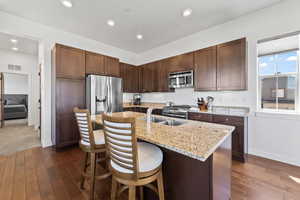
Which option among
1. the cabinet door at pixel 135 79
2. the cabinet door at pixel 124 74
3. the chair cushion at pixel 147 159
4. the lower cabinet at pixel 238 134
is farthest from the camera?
the cabinet door at pixel 135 79

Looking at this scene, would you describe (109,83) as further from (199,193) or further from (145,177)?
(199,193)

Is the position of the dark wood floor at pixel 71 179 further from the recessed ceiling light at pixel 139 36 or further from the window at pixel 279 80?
the recessed ceiling light at pixel 139 36

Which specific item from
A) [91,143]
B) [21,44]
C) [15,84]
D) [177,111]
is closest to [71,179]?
[91,143]

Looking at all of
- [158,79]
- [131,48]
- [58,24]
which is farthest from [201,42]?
[58,24]

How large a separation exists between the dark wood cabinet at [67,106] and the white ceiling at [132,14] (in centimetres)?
147

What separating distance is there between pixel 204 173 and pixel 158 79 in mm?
3559

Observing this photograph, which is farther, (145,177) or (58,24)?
(58,24)

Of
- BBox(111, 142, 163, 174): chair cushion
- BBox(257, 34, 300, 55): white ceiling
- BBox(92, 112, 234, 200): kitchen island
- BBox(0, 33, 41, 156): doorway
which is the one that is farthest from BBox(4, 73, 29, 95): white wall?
BBox(257, 34, 300, 55): white ceiling

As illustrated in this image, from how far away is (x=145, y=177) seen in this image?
1085 mm

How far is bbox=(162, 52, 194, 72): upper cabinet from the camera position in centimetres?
351

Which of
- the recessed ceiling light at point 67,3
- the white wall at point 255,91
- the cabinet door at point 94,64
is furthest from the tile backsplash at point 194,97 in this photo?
the recessed ceiling light at point 67,3

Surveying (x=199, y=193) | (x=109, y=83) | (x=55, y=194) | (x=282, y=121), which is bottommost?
(x=55, y=194)

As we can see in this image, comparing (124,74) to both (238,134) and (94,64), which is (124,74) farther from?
(238,134)

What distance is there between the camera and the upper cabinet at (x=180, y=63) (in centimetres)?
351
